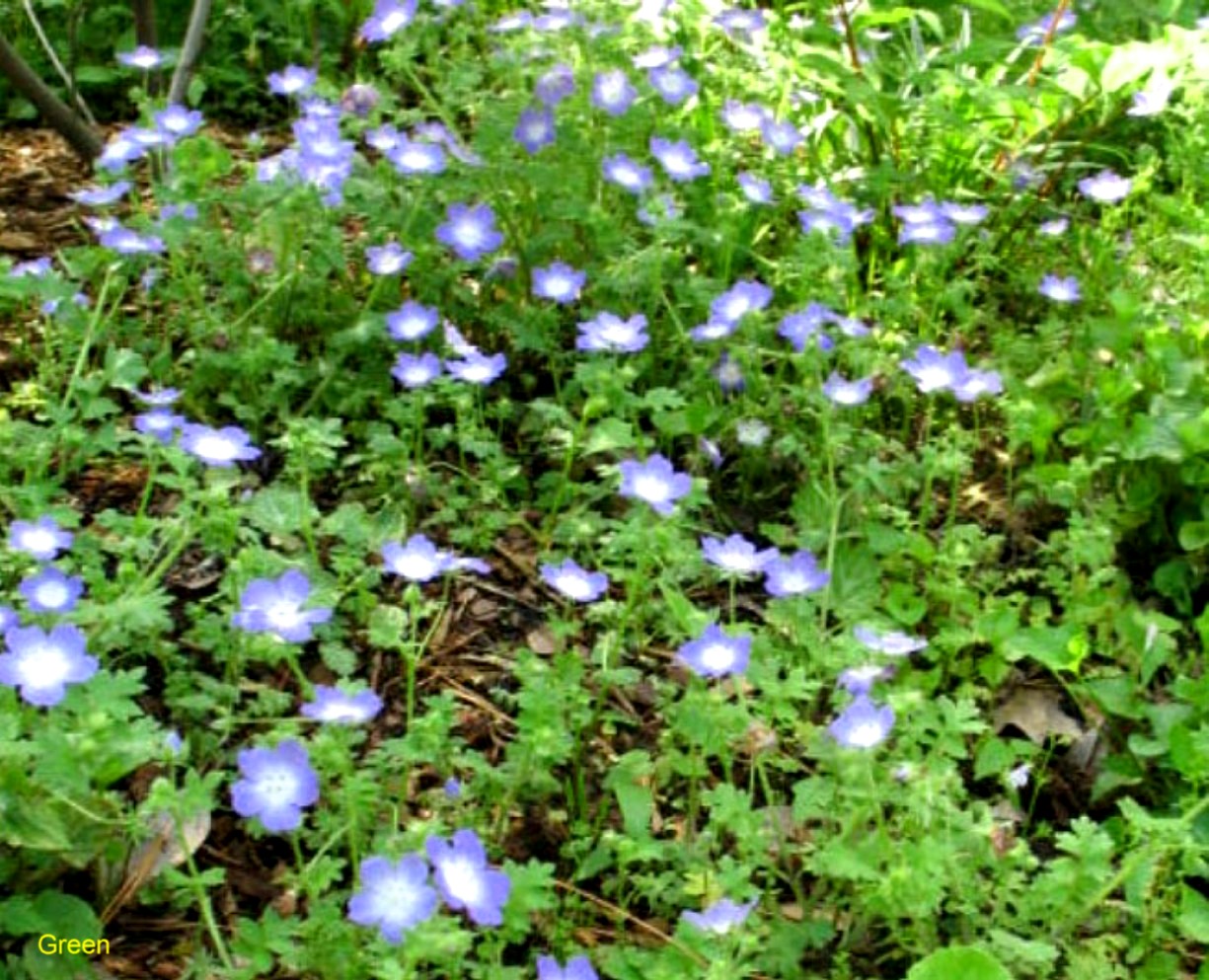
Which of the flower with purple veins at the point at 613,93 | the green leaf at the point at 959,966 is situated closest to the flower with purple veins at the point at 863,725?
the green leaf at the point at 959,966

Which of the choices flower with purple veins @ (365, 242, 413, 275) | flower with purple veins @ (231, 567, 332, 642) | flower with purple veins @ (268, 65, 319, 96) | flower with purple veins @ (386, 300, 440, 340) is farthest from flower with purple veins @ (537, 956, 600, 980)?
A: flower with purple veins @ (268, 65, 319, 96)

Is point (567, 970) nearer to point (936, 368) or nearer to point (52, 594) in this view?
point (52, 594)

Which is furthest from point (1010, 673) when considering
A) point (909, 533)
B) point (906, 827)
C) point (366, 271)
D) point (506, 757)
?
point (366, 271)

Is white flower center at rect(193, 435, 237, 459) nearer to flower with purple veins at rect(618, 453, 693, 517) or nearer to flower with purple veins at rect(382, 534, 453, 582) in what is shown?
flower with purple veins at rect(382, 534, 453, 582)

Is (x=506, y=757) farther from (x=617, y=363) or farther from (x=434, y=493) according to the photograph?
(x=617, y=363)

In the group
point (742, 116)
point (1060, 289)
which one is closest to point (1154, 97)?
point (1060, 289)

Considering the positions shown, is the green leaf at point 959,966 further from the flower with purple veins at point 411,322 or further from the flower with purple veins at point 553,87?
the flower with purple veins at point 553,87

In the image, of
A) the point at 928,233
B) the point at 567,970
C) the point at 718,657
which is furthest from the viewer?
the point at 928,233
